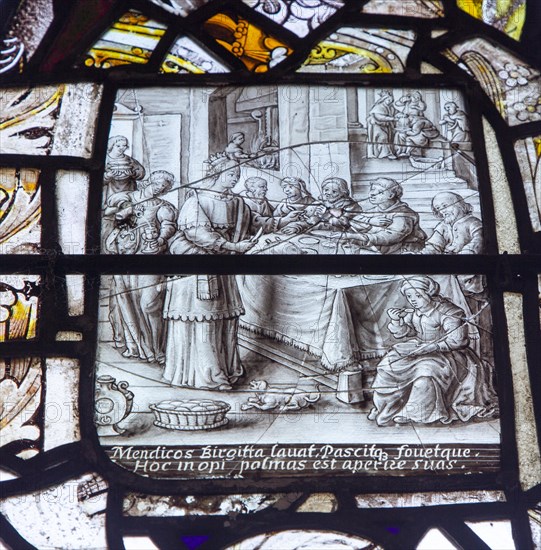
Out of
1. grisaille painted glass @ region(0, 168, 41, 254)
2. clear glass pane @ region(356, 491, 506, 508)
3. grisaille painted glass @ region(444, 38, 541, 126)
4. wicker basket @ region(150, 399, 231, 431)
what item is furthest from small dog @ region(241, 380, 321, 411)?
grisaille painted glass @ region(444, 38, 541, 126)

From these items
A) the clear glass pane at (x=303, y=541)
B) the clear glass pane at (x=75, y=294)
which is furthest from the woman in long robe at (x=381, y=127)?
the clear glass pane at (x=303, y=541)

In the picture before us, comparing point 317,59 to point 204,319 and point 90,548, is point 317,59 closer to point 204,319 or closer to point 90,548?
point 204,319

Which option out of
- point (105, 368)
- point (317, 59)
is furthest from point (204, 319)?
point (317, 59)

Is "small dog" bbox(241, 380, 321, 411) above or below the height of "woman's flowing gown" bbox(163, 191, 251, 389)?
below

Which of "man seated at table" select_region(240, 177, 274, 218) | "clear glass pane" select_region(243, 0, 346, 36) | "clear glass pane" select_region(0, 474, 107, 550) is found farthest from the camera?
"clear glass pane" select_region(243, 0, 346, 36)

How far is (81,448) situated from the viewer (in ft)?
16.0

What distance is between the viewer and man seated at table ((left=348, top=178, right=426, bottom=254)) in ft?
17.2

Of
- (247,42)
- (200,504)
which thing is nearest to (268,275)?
(200,504)

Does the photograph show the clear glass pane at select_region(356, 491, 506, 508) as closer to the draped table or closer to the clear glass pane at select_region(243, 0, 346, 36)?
the draped table

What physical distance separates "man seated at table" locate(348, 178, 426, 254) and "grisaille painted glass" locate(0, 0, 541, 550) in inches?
0.5

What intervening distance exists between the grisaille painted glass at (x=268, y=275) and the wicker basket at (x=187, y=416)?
0.04 feet

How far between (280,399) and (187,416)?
458 millimetres

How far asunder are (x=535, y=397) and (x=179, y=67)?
8.47 feet

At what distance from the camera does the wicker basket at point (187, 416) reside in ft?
16.1
